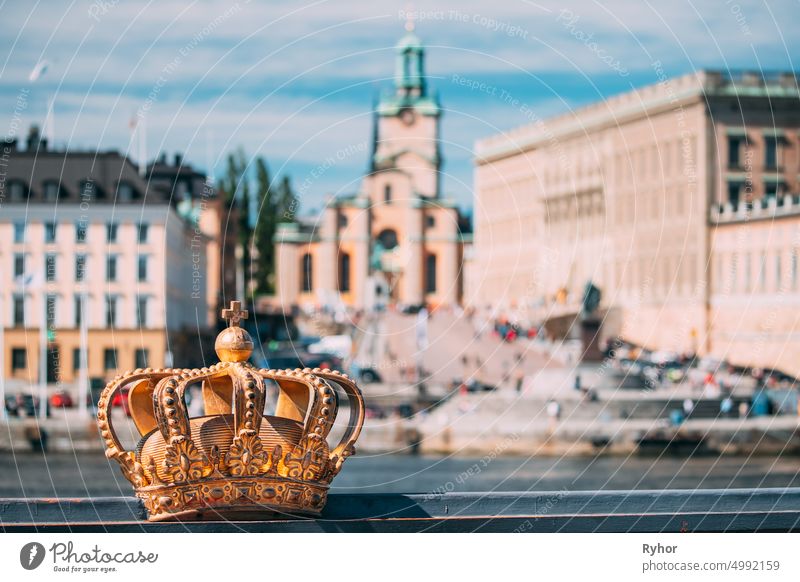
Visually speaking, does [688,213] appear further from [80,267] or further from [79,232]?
[79,232]

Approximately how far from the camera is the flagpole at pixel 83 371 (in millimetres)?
64625

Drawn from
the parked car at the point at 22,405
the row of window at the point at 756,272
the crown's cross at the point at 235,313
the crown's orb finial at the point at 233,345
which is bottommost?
the parked car at the point at 22,405

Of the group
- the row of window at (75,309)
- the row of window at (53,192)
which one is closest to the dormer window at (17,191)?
the row of window at (53,192)

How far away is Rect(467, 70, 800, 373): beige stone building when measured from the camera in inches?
3573

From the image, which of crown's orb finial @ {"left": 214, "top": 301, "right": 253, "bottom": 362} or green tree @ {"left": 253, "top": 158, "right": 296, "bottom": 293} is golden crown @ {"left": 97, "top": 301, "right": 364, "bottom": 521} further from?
green tree @ {"left": 253, "top": 158, "right": 296, "bottom": 293}

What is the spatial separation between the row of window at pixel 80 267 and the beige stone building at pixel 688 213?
22060 millimetres

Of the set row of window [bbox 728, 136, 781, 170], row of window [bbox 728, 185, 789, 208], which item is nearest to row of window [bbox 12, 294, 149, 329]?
row of window [bbox 728, 185, 789, 208]

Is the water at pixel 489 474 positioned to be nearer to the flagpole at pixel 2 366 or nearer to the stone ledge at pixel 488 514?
the flagpole at pixel 2 366

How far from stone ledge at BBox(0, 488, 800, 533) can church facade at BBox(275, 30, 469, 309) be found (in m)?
142

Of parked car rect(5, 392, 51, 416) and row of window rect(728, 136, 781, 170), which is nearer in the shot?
parked car rect(5, 392, 51, 416)

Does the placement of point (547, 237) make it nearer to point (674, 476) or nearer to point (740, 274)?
point (740, 274)

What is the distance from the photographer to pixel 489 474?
59.4m

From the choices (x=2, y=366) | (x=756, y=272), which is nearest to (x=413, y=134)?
(x=756, y=272)
